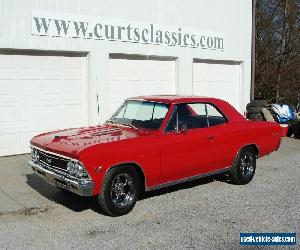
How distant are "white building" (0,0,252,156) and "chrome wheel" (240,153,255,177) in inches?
190

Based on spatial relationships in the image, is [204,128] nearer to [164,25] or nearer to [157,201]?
[157,201]

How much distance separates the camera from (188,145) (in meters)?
6.55

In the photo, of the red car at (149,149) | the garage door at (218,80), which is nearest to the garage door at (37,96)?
the red car at (149,149)

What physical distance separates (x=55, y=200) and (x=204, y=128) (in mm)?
2569

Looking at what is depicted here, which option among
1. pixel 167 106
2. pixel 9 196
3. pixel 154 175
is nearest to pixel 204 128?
pixel 167 106

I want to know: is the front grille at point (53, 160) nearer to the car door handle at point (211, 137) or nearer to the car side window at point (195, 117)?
the car side window at point (195, 117)

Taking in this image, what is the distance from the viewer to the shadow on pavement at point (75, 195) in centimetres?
634

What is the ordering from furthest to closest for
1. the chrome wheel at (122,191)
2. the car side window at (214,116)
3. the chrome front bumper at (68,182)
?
the car side window at (214,116)
the chrome wheel at (122,191)
the chrome front bumper at (68,182)

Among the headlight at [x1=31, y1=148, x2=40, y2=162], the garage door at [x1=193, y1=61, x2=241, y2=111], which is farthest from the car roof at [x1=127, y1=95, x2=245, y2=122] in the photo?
the garage door at [x1=193, y1=61, x2=241, y2=111]

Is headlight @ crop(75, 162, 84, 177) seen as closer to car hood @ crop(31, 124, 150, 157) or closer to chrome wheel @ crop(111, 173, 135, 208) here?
car hood @ crop(31, 124, 150, 157)

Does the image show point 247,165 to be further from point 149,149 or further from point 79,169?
point 79,169

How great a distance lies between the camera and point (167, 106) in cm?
670

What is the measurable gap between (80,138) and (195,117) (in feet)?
6.42

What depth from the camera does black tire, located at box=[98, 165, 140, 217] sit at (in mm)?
5652
